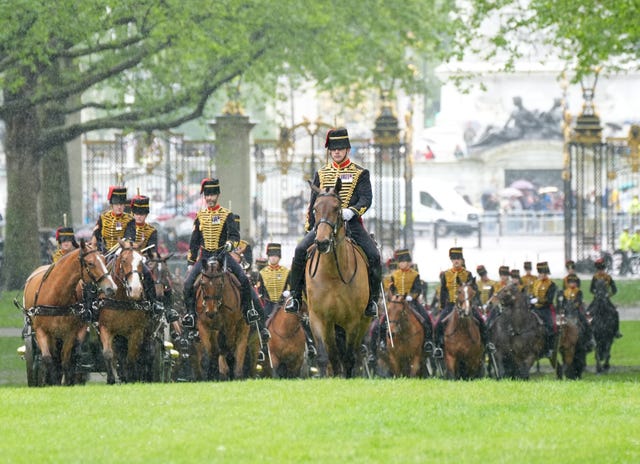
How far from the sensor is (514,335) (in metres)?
25.0

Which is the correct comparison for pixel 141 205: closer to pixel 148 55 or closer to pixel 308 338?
pixel 308 338

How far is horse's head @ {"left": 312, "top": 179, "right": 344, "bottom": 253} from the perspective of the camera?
16438 millimetres

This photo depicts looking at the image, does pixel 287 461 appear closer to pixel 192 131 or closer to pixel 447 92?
pixel 447 92

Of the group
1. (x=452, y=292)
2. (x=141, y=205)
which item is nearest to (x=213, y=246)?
(x=141, y=205)

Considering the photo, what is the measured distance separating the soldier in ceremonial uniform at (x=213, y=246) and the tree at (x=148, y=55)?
32.8ft

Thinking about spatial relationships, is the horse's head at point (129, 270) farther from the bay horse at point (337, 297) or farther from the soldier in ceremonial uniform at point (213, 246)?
the bay horse at point (337, 297)

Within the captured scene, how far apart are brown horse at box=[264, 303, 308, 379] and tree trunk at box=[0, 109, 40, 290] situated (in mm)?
13124

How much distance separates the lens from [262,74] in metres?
37.5

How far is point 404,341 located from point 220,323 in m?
4.39

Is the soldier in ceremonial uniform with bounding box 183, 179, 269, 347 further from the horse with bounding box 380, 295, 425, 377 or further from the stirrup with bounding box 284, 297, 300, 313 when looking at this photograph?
the horse with bounding box 380, 295, 425, 377

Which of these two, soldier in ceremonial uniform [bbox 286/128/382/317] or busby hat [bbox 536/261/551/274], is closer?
soldier in ceremonial uniform [bbox 286/128/382/317]

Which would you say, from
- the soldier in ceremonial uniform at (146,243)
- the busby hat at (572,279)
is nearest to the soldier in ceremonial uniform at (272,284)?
the soldier in ceremonial uniform at (146,243)

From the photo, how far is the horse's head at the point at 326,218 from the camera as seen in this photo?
16.4 metres

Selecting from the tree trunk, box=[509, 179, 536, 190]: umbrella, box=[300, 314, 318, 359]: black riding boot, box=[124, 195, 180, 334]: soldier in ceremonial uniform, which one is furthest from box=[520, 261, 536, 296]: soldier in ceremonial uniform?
box=[509, 179, 536, 190]: umbrella
